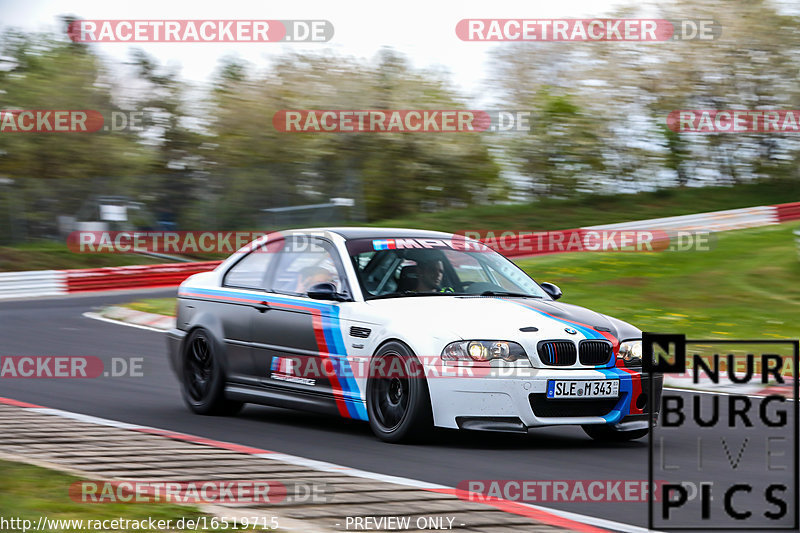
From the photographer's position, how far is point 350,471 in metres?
6.53

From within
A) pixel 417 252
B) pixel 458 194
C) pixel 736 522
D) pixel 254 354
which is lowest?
pixel 736 522

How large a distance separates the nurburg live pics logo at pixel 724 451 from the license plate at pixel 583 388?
77 centimetres

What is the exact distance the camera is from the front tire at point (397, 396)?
24.7 feet

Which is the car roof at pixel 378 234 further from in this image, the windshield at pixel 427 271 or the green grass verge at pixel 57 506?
the green grass verge at pixel 57 506

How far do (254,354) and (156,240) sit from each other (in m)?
23.9

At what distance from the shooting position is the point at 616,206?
35.1 meters

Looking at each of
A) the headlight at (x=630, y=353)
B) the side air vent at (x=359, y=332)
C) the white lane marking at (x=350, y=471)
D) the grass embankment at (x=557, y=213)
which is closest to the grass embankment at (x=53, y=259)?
the grass embankment at (x=557, y=213)

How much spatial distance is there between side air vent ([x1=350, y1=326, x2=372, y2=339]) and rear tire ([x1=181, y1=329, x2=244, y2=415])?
1596 mm

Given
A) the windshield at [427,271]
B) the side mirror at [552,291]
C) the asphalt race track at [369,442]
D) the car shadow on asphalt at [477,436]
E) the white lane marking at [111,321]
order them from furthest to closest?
the white lane marking at [111,321]
the side mirror at [552,291]
the windshield at [427,271]
the car shadow on asphalt at [477,436]
the asphalt race track at [369,442]

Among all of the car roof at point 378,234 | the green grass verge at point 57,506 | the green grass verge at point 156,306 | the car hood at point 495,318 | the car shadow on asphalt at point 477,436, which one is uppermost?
the car roof at point 378,234

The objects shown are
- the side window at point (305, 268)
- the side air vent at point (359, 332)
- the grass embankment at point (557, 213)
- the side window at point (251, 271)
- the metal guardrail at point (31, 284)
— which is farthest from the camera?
the grass embankment at point (557, 213)

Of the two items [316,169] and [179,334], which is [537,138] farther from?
[179,334]

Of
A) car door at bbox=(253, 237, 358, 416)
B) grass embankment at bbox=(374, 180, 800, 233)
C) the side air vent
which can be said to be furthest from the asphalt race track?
grass embankment at bbox=(374, 180, 800, 233)

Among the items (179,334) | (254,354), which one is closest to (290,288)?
(254,354)
